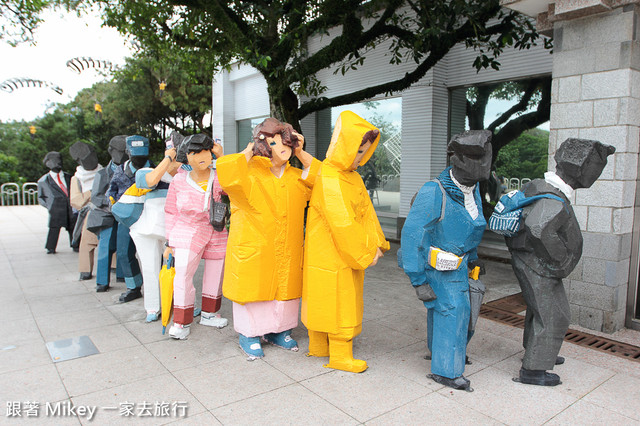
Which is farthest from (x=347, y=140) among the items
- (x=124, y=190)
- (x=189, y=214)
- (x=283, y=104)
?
(x=283, y=104)

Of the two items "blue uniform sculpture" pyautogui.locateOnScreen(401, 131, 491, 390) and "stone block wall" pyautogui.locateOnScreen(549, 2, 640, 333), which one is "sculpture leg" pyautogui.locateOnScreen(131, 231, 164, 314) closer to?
"blue uniform sculpture" pyautogui.locateOnScreen(401, 131, 491, 390)

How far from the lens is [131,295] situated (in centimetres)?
544

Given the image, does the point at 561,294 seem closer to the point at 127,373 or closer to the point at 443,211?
the point at 443,211

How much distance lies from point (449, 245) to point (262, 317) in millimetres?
1614

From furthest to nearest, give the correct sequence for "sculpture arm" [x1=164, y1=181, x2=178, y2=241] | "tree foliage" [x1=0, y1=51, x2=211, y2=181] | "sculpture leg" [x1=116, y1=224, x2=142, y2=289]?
"tree foliage" [x1=0, y1=51, x2=211, y2=181]
"sculpture leg" [x1=116, y1=224, x2=142, y2=289]
"sculpture arm" [x1=164, y1=181, x2=178, y2=241]

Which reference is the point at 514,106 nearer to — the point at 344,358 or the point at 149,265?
the point at 344,358

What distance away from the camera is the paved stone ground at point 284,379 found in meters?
2.89

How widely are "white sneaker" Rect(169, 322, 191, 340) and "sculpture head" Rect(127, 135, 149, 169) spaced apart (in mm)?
1964

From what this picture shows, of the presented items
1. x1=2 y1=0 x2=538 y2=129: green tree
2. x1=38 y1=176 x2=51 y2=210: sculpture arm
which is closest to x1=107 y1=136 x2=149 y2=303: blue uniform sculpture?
x1=2 y1=0 x2=538 y2=129: green tree

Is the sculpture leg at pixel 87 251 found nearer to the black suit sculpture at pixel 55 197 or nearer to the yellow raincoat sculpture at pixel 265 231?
the black suit sculpture at pixel 55 197

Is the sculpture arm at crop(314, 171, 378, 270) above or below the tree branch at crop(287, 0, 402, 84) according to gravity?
below

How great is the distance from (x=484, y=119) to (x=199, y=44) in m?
5.24

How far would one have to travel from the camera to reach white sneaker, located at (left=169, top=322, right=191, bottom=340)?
4.16 meters

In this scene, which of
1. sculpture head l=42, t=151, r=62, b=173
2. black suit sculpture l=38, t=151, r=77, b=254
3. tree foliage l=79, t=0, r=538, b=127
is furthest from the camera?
black suit sculpture l=38, t=151, r=77, b=254
